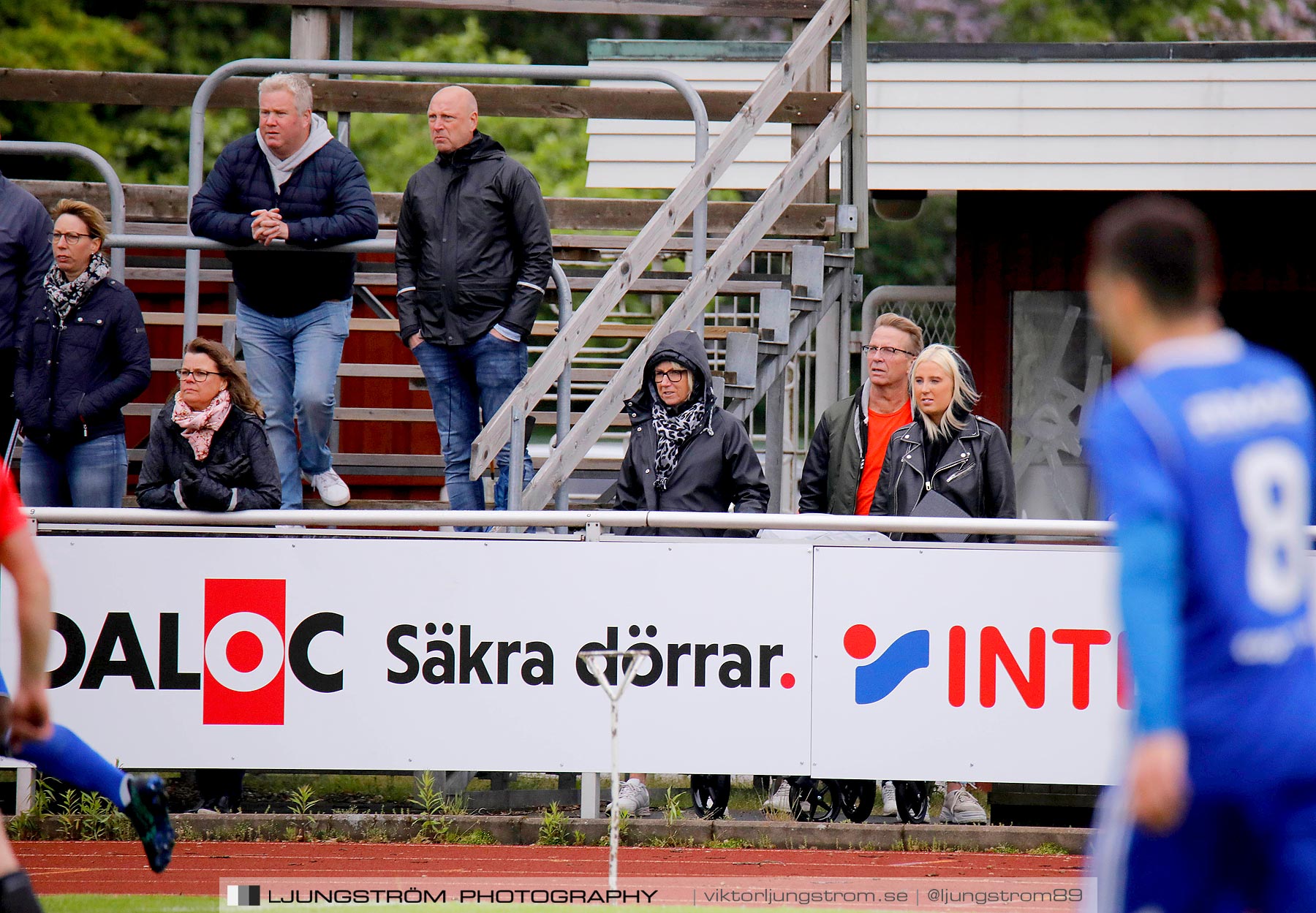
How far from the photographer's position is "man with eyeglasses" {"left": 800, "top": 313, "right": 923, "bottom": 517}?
7586mm

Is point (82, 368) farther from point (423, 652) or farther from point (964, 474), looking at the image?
point (964, 474)

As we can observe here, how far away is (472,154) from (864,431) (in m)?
2.31

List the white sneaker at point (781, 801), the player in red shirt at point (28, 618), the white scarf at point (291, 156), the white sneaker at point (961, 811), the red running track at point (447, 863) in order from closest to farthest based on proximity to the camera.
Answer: the player in red shirt at point (28, 618) < the red running track at point (447, 863) < the white sneaker at point (961, 811) < the white sneaker at point (781, 801) < the white scarf at point (291, 156)

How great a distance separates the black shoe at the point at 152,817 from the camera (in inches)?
202

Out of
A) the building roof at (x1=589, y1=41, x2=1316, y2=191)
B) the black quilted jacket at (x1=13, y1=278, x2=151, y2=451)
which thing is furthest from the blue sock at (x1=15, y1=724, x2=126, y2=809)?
the building roof at (x1=589, y1=41, x2=1316, y2=191)

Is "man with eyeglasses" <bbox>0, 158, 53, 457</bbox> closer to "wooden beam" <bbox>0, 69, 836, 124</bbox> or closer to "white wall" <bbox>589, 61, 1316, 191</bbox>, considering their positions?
"wooden beam" <bbox>0, 69, 836, 124</bbox>

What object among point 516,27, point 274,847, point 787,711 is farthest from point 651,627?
point 516,27

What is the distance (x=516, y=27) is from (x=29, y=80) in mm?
25998

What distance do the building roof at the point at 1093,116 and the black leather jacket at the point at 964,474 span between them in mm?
4194

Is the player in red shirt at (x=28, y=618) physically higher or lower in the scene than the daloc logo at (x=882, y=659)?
higher

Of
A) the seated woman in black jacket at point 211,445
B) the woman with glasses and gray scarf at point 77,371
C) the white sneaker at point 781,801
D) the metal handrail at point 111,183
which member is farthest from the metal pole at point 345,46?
the white sneaker at point 781,801

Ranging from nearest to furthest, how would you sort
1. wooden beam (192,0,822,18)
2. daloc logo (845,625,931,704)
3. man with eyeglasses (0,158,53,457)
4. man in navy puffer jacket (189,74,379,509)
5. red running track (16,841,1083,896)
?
red running track (16,841,1083,896) < daloc logo (845,625,931,704) < man with eyeglasses (0,158,53,457) < man in navy puffer jacket (189,74,379,509) < wooden beam (192,0,822,18)

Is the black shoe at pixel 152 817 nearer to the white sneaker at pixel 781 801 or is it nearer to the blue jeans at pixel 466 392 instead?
the blue jeans at pixel 466 392

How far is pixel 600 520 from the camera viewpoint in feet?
23.3
